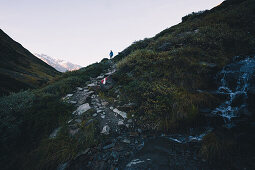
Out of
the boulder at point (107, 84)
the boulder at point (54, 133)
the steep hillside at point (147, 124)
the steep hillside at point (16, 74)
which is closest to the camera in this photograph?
the steep hillside at point (147, 124)

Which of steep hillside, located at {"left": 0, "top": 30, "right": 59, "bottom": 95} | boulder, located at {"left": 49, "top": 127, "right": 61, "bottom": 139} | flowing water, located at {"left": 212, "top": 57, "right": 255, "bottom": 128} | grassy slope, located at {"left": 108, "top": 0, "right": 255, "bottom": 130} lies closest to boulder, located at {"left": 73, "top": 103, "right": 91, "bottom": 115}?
boulder, located at {"left": 49, "top": 127, "right": 61, "bottom": 139}

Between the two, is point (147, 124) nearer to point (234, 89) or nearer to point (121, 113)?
point (121, 113)

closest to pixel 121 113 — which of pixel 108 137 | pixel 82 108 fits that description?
pixel 108 137

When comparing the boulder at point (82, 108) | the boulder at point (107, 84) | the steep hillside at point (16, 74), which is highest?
the steep hillside at point (16, 74)

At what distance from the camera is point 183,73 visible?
6148 mm

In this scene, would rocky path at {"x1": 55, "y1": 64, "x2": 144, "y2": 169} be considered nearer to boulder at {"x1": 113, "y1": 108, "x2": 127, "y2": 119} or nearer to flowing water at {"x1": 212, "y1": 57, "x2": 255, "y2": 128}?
boulder at {"x1": 113, "y1": 108, "x2": 127, "y2": 119}

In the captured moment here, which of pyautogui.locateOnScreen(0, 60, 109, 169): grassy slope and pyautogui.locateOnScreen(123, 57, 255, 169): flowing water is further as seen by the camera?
pyautogui.locateOnScreen(0, 60, 109, 169): grassy slope

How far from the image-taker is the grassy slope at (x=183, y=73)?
4141 millimetres

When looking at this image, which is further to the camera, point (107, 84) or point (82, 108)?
point (107, 84)

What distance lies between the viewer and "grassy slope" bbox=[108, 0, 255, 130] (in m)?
4.14

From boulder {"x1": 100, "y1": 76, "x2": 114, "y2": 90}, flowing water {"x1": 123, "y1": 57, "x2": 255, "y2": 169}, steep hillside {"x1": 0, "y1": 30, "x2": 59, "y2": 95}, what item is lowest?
flowing water {"x1": 123, "y1": 57, "x2": 255, "y2": 169}

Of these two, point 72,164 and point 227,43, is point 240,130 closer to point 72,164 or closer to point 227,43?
point 72,164

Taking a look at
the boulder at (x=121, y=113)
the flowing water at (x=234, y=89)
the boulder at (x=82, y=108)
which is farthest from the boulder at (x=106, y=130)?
the flowing water at (x=234, y=89)

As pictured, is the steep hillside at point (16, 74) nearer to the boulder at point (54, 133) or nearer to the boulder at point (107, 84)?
the boulder at point (54, 133)
